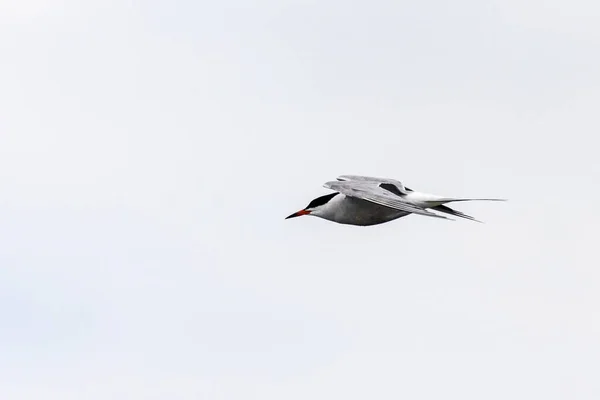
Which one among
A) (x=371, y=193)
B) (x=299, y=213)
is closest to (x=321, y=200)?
(x=299, y=213)

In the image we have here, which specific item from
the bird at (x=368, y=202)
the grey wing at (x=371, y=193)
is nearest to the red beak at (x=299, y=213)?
the bird at (x=368, y=202)

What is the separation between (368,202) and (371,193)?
0.96 metres

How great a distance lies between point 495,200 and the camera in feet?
94.3

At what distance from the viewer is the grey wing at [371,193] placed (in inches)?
1168

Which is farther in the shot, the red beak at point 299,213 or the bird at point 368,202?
the red beak at point 299,213

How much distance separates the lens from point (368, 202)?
32.1 meters

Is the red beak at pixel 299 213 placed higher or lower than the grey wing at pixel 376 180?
lower

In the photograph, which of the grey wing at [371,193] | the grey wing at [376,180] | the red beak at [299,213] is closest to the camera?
the grey wing at [371,193]

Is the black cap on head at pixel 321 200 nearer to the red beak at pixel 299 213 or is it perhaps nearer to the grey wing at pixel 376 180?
the red beak at pixel 299 213

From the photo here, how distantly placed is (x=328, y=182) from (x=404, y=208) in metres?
4.24

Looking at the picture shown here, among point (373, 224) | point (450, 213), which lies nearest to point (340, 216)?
point (373, 224)

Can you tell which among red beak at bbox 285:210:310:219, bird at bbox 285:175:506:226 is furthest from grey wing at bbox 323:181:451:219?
red beak at bbox 285:210:310:219

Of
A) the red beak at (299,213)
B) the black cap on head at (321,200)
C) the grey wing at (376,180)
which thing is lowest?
the red beak at (299,213)

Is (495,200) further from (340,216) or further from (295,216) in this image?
(295,216)
